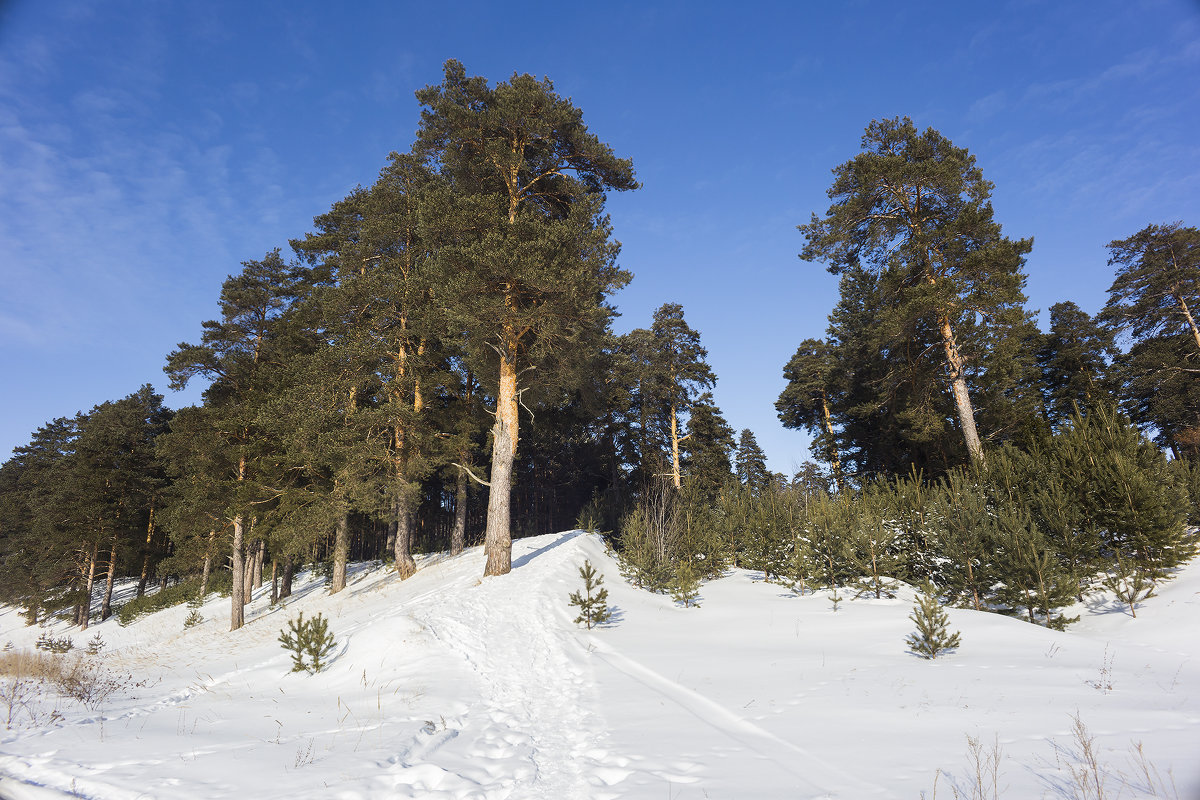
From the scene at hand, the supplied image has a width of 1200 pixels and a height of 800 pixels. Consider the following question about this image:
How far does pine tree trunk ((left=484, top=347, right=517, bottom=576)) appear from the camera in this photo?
45.1 ft

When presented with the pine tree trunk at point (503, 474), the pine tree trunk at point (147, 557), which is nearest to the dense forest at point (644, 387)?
the pine tree trunk at point (503, 474)

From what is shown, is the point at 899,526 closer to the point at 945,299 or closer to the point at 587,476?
the point at 945,299

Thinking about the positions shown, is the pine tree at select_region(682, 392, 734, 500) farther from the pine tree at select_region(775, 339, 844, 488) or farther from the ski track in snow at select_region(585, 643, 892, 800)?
the ski track in snow at select_region(585, 643, 892, 800)

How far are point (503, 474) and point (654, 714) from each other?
932 centimetres

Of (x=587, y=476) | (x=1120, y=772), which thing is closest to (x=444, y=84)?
(x=1120, y=772)

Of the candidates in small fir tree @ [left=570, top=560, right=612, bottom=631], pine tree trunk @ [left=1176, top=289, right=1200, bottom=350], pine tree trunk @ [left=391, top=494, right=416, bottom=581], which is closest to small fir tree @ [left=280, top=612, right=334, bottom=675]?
small fir tree @ [left=570, top=560, right=612, bottom=631]

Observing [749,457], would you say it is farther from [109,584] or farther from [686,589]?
[109,584]

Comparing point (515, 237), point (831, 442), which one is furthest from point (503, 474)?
point (831, 442)

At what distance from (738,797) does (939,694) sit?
3282 millimetres

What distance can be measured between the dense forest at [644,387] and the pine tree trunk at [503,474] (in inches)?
3.0

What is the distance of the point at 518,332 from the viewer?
14.7 metres

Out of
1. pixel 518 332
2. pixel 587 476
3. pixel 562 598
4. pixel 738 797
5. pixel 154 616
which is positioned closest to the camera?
pixel 738 797

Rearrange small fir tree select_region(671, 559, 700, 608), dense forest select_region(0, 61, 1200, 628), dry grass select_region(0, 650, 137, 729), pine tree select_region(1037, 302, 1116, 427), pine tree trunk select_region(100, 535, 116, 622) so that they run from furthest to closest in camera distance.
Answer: pine tree trunk select_region(100, 535, 116, 622) → pine tree select_region(1037, 302, 1116, 427) → small fir tree select_region(671, 559, 700, 608) → dense forest select_region(0, 61, 1200, 628) → dry grass select_region(0, 650, 137, 729)

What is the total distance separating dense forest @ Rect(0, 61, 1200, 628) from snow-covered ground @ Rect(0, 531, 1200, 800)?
1.75 metres
